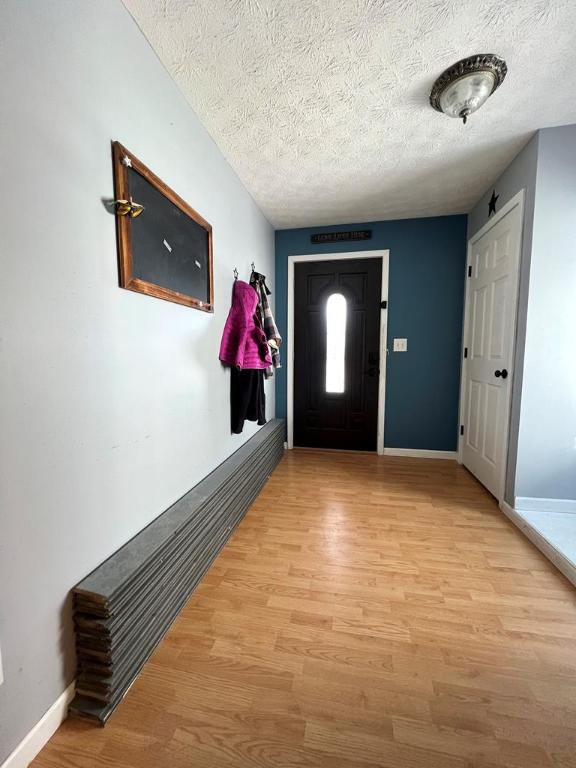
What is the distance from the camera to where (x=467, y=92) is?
1.44 metres

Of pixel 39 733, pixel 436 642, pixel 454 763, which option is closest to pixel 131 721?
pixel 39 733

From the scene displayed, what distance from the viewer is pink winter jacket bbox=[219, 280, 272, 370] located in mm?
2010

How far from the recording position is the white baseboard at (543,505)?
1.98 meters

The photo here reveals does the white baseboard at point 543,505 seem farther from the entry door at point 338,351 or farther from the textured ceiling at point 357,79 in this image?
the textured ceiling at point 357,79

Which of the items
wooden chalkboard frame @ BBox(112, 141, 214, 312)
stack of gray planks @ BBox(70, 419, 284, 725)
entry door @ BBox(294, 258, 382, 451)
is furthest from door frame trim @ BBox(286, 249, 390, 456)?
wooden chalkboard frame @ BBox(112, 141, 214, 312)

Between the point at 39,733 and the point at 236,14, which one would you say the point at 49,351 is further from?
the point at 236,14

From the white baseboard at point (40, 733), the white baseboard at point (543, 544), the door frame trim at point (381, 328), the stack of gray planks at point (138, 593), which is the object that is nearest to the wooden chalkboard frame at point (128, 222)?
the stack of gray planks at point (138, 593)

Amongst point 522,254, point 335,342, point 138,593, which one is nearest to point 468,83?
point 522,254

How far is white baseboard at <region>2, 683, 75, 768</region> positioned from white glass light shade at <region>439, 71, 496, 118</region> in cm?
277

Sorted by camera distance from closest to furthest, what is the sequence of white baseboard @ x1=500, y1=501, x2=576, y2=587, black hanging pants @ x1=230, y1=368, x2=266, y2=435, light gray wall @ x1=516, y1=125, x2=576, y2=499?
white baseboard @ x1=500, y1=501, x2=576, y2=587
light gray wall @ x1=516, y1=125, x2=576, y2=499
black hanging pants @ x1=230, y1=368, x2=266, y2=435

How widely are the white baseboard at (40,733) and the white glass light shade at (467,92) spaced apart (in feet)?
9.10

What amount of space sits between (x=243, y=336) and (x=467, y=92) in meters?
1.66

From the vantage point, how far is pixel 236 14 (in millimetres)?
1154

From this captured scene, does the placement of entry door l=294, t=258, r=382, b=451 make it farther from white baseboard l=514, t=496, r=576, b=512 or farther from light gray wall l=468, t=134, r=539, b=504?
white baseboard l=514, t=496, r=576, b=512
